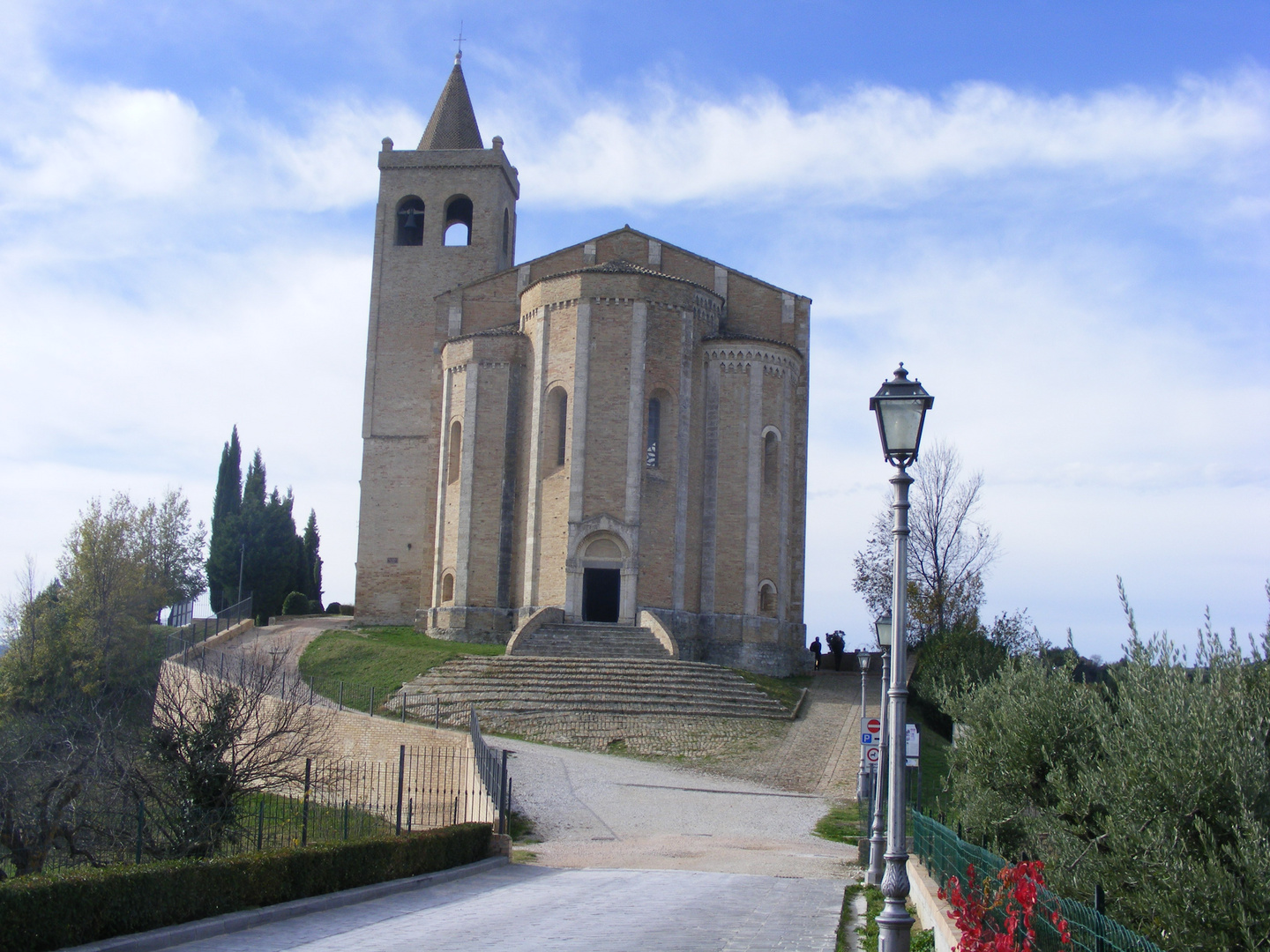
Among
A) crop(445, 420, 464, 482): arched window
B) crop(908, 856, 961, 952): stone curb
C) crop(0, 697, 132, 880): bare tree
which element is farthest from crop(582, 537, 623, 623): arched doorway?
crop(908, 856, 961, 952): stone curb

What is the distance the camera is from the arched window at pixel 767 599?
37.5m

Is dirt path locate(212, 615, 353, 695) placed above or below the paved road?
above

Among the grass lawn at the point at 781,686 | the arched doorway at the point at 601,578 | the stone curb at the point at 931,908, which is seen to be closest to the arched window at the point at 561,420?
the arched doorway at the point at 601,578

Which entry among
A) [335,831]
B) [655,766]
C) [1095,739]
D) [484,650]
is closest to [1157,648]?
[1095,739]

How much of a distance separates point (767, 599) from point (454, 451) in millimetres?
11309

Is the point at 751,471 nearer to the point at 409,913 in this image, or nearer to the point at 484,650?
the point at 484,650

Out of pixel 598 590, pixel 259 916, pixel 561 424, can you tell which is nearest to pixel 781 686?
pixel 598 590

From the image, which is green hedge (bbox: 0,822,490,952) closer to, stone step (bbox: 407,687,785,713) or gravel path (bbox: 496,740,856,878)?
gravel path (bbox: 496,740,856,878)

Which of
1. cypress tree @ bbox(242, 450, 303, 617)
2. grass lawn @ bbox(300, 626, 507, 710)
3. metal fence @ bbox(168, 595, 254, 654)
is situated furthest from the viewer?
cypress tree @ bbox(242, 450, 303, 617)

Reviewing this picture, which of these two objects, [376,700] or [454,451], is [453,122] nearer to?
[454,451]

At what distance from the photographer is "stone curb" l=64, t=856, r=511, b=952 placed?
9.66 m

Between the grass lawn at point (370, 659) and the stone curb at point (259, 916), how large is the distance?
47.3ft

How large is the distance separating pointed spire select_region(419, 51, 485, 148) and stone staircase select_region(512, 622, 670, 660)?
872 inches

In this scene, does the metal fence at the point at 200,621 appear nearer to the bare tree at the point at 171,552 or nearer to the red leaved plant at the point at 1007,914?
the bare tree at the point at 171,552
